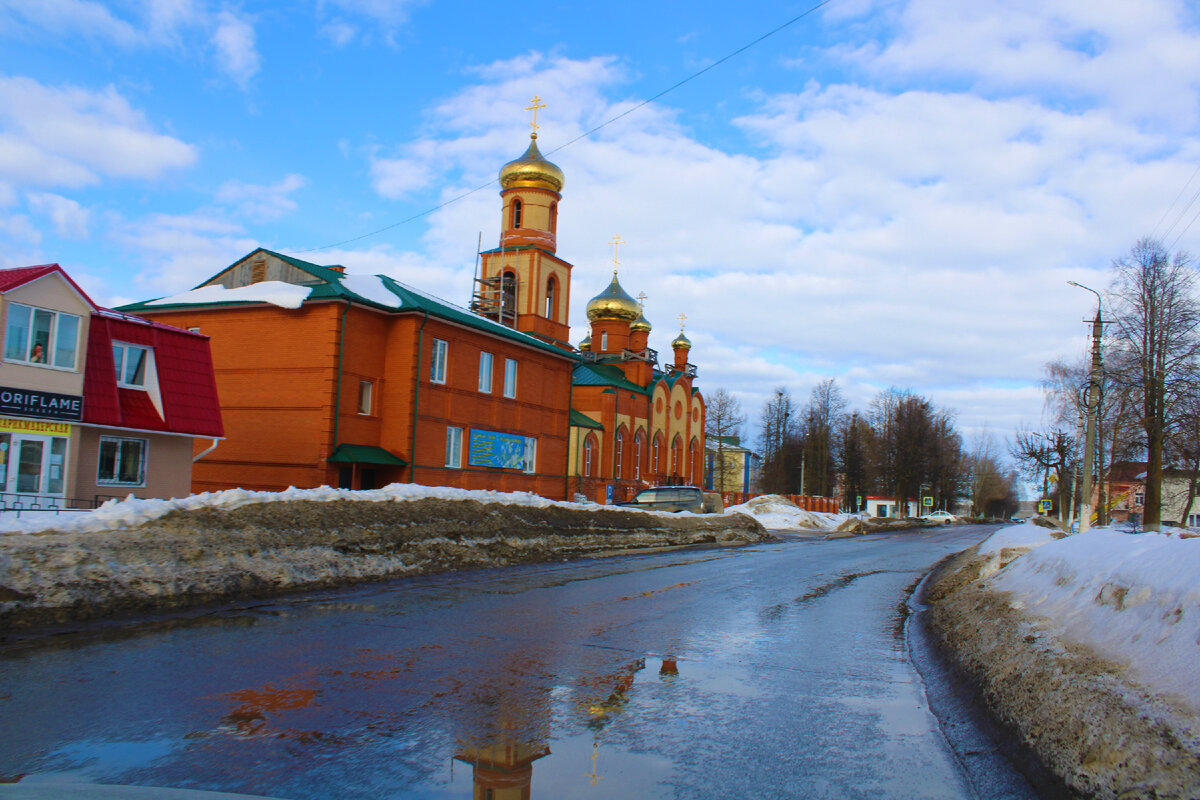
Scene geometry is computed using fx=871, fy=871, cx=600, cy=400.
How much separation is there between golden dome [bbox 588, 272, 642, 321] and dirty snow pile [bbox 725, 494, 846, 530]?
671 inches

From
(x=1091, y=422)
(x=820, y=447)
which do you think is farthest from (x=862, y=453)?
(x=1091, y=422)

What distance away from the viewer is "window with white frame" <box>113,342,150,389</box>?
21.4m

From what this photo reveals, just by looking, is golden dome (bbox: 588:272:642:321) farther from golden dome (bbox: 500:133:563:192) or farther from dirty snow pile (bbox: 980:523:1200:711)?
dirty snow pile (bbox: 980:523:1200:711)

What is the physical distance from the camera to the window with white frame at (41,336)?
18500 mm

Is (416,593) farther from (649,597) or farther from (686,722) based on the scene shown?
(686,722)

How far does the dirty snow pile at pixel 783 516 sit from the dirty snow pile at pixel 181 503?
28772 mm

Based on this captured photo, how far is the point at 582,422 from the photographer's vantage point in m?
49.1

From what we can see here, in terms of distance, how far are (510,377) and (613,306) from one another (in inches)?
1203

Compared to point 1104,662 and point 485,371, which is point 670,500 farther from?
point 1104,662

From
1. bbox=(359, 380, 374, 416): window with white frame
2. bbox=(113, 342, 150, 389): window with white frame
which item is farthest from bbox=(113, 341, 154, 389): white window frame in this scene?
bbox=(359, 380, 374, 416): window with white frame

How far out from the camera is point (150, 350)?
2194cm

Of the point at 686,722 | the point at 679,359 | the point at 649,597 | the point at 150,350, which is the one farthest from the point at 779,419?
the point at 686,722

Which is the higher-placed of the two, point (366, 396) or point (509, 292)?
point (509, 292)

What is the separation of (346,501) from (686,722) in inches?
446
